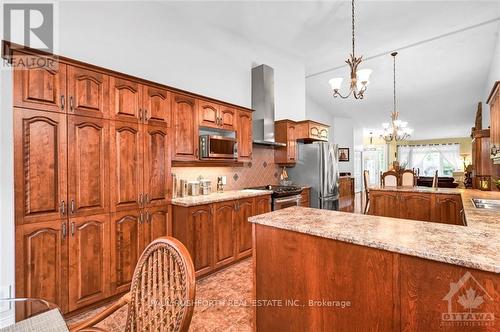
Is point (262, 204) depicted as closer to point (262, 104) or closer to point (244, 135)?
point (244, 135)

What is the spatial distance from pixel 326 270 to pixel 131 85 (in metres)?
2.37

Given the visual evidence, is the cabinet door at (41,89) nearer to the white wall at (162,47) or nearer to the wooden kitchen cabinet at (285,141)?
the white wall at (162,47)

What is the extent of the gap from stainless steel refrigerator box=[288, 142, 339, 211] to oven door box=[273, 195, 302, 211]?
59 centimetres

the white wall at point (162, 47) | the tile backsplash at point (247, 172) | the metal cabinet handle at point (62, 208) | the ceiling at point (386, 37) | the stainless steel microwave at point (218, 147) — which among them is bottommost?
the metal cabinet handle at point (62, 208)

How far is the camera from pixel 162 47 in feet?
10.4

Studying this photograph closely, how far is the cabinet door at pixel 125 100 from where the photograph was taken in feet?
7.48

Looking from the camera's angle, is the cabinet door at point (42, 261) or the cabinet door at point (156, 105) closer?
the cabinet door at point (42, 261)

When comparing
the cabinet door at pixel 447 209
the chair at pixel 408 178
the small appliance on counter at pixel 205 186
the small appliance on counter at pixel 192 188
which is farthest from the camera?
the chair at pixel 408 178

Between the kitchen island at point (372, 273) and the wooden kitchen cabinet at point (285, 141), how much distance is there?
2.91m

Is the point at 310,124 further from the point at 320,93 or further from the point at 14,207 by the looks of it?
the point at 14,207

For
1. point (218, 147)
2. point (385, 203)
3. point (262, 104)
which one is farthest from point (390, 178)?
point (218, 147)

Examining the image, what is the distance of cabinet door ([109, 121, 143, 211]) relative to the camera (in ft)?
7.44

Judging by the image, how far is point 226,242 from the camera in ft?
10.1

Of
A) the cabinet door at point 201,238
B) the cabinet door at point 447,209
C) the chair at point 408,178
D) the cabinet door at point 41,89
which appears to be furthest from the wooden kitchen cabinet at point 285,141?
the cabinet door at point 41,89
